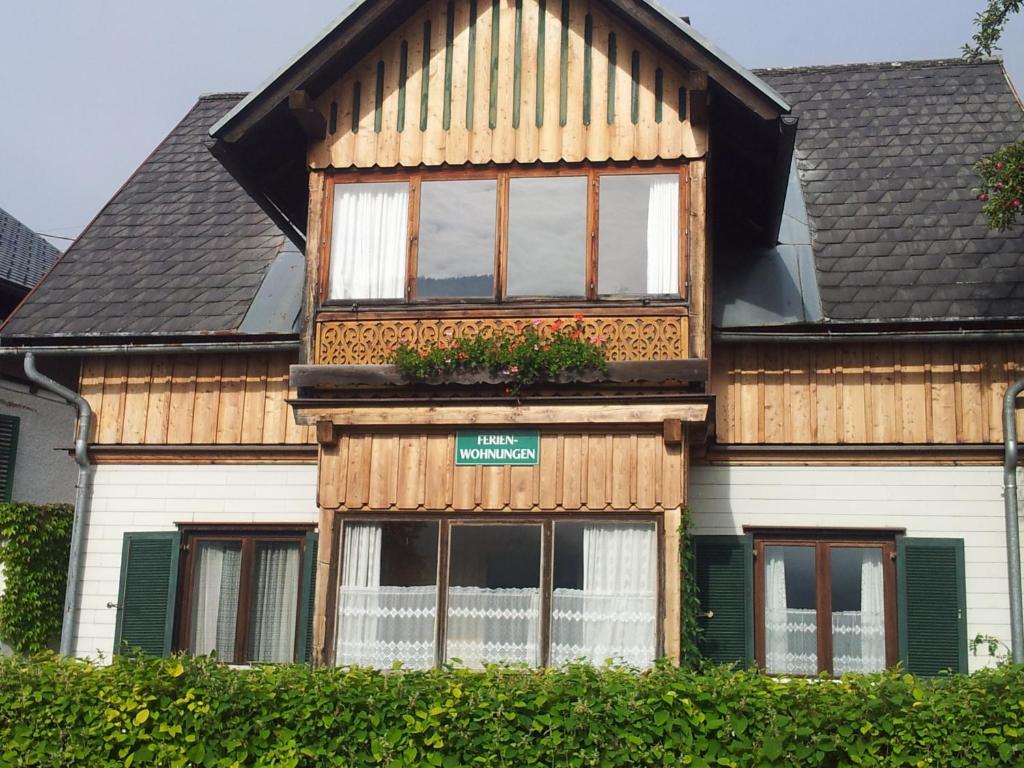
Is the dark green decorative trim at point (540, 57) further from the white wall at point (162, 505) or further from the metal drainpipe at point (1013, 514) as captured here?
the metal drainpipe at point (1013, 514)

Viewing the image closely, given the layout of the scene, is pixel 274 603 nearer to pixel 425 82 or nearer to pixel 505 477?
pixel 505 477

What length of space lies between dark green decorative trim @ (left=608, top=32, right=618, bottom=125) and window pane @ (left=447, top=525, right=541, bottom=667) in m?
4.10

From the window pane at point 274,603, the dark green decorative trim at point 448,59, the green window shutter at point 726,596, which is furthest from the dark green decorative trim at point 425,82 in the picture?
the green window shutter at point 726,596

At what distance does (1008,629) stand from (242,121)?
907 cm

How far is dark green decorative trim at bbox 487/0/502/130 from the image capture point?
12977mm

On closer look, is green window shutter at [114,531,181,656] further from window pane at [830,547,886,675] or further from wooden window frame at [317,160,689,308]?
window pane at [830,547,886,675]

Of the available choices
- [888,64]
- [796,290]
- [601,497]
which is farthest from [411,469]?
[888,64]

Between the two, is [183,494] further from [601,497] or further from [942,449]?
[942,449]

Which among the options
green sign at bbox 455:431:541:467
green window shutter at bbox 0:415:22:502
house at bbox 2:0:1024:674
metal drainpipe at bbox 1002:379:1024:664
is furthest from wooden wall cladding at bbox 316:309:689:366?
green window shutter at bbox 0:415:22:502

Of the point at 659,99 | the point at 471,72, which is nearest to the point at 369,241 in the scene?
the point at 471,72

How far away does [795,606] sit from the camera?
43.2 ft

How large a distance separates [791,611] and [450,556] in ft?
11.9

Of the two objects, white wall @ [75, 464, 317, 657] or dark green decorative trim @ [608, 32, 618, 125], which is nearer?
dark green decorative trim @ [608, 32, 618, 125]

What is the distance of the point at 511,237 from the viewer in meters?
12.7
